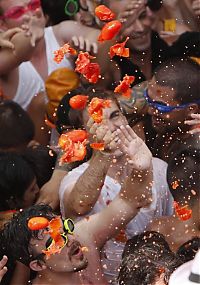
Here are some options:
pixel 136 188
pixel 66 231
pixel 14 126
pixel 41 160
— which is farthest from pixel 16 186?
pixel 136 188

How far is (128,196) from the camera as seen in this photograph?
230cm

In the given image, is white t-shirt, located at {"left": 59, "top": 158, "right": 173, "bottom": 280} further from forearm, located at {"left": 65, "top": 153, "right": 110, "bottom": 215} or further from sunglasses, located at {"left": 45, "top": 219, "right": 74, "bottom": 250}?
sunglasses, located at {"left": 45, "top": 219, "right": 74, "bottom": 250}

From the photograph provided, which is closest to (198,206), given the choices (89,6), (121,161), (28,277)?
(121,161)

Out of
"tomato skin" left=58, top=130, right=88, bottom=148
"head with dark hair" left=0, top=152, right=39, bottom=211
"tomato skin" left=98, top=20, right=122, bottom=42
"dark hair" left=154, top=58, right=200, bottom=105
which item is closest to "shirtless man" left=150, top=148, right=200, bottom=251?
"dark hair" left=154, top=58, right=200, bottom=105

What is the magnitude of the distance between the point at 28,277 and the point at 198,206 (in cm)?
62

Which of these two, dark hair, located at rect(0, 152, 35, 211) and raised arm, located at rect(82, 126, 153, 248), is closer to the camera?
raised arm, located at rect(82, 126, 153, 248)

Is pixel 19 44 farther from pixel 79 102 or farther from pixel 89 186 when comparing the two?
pixel 89 186

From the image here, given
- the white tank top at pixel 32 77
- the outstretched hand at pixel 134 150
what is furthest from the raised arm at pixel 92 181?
the white tank top at pixel 32 77

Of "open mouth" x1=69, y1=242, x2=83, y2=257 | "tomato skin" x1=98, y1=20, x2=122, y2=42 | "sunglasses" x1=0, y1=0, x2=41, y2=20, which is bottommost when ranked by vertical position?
"open mouth" x1=69, y1=242, x2=83, y2=257

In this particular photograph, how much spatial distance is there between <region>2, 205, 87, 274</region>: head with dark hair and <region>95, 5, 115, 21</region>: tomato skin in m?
0.94

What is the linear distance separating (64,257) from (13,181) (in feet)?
1.57

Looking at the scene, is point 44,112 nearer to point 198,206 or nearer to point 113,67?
point 113,67

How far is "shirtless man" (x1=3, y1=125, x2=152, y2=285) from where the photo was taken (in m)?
2.26

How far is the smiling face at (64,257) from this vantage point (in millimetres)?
2248
